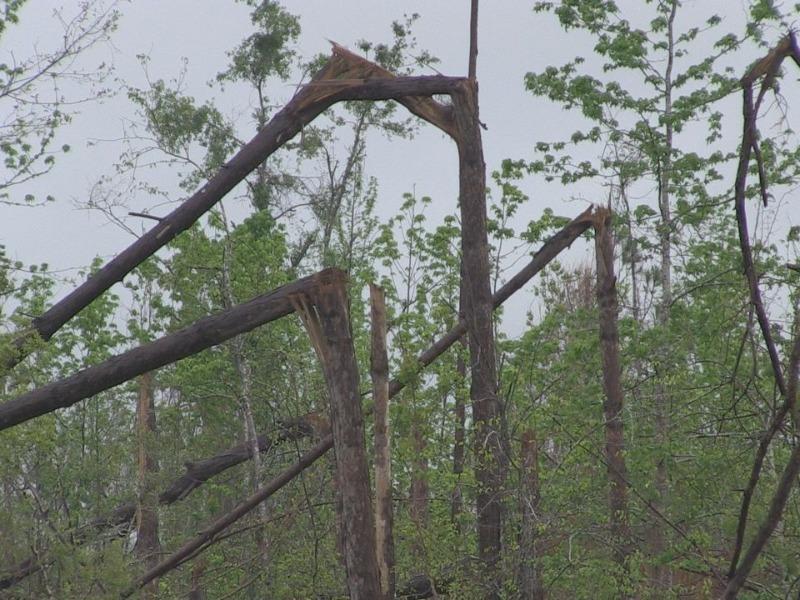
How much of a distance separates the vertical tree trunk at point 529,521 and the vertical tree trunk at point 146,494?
12.8 ft

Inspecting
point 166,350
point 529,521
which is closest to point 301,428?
point 529,521

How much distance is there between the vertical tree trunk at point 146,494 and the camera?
12.5 m

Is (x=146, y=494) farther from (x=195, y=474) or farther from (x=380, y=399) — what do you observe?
(x=380, y=399)

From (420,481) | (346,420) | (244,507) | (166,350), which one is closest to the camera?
(346,420)

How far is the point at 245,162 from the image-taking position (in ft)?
27.8

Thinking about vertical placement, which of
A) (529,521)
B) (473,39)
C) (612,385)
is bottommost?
(529,521)

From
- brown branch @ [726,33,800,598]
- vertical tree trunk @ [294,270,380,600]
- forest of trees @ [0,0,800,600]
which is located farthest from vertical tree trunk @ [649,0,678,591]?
brown branch @ [726,33,800,598]

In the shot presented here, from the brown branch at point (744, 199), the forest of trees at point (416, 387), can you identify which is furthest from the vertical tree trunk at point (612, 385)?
the brown branch at point (744, 199)

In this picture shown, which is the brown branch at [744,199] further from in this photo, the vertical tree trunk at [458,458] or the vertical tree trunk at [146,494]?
the vertical tree trunk at [146,494]

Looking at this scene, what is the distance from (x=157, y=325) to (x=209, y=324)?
13.8m

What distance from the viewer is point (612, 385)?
1139 centimetres

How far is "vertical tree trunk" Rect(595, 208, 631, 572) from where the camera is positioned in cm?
1092

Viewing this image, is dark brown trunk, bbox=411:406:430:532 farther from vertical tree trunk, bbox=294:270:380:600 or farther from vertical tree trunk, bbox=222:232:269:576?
vertical tree trunk, bbox=294:270:380:600

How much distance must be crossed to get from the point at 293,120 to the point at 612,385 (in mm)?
4981
